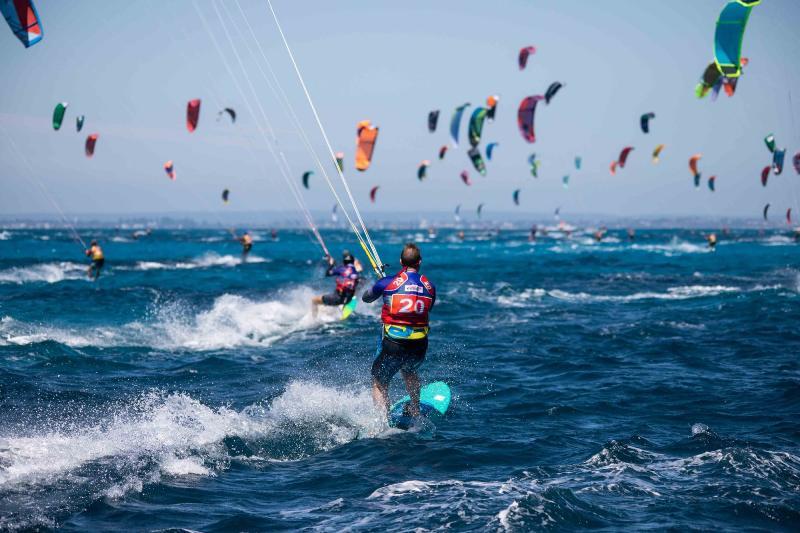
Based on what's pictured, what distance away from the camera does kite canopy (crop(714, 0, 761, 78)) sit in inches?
614

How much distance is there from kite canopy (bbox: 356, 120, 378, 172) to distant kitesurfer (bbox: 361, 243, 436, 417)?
48.6ft

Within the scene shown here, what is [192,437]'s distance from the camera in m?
7.64

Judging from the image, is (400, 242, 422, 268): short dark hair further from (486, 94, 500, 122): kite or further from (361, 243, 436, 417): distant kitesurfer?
(486, 94, 500, 122): kite

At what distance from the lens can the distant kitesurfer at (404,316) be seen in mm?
7805

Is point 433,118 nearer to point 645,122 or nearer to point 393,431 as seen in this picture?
point 645,122

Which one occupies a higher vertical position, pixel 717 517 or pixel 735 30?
pixel 735 30

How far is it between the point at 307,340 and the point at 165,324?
442 cm

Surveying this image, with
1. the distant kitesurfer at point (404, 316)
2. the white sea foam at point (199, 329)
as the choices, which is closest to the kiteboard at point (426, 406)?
the distant kitesurfer at point (404, 316)

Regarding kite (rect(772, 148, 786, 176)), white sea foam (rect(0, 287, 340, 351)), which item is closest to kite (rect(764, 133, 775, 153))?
kite (rect(772, 148, 786, 176))

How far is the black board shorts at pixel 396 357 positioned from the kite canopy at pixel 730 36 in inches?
471

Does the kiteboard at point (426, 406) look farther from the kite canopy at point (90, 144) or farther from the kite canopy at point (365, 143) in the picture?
the kite canopy at point (90, 144)

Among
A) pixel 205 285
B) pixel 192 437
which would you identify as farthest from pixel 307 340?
pixel 205 285

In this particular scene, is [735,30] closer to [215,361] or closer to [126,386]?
[215,361]

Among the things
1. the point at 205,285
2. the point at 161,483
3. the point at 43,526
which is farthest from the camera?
the point at 205,285
